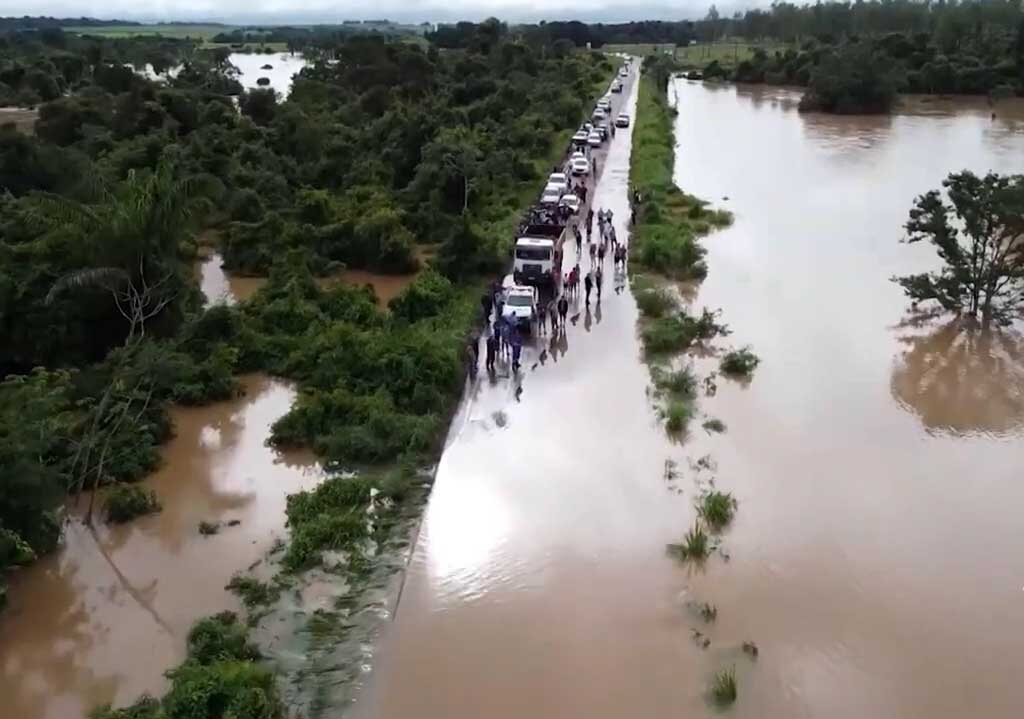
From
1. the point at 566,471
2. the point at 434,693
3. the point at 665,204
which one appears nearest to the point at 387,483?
the point at 566,471

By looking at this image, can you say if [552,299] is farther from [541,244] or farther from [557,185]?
[557,185]

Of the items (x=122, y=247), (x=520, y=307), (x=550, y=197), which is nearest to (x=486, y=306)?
(x=520, y=307)

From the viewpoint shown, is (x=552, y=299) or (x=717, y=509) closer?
(x=717, y=509)

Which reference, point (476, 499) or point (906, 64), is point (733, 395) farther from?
point (906, 64)

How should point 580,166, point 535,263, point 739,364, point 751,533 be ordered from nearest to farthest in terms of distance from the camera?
point 751,533, point 739,364, point 535,263, point 580,166

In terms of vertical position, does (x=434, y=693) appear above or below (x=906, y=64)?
below

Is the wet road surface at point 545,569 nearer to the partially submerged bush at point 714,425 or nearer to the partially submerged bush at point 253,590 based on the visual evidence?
the partially submerged bush at point 714,425

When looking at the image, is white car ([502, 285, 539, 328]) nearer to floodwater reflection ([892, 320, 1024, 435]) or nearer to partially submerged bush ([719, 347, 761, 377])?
partially submerged bush ([719, 347, 761, 377])

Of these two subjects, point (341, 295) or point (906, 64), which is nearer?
point (341, 295)
